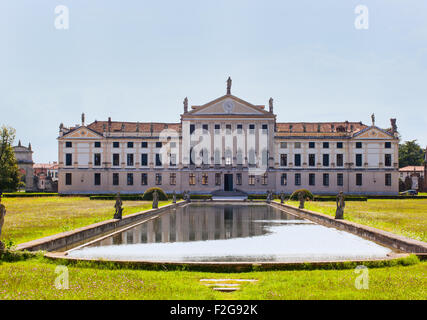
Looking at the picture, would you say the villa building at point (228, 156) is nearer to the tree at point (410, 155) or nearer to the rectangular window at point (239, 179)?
the rectangular window at point (239, 179)

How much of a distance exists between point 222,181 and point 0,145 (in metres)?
30.7

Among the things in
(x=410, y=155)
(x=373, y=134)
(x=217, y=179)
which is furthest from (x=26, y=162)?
(x=410, y=155)

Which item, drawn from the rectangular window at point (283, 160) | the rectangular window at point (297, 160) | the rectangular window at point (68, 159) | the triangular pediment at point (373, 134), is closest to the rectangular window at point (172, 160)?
the rectangular window at point (68, 159)

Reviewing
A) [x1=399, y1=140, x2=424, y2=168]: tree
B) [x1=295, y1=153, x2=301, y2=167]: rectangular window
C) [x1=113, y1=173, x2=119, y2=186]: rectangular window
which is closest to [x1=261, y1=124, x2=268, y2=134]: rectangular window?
[x1=295, y1=153, x2=301, y2=167]: rectangular window

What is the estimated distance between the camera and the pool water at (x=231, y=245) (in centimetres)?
1057

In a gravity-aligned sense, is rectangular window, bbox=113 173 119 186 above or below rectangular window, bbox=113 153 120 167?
below

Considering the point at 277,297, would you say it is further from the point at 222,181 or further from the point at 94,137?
the point at 94,137

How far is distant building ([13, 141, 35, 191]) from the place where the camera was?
73625mm

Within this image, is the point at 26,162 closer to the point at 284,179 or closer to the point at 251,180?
the point at 251,180

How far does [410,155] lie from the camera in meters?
92.4

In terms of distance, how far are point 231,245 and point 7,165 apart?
169 feet

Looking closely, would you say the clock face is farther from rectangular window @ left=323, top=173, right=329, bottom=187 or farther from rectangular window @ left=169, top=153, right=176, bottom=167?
rectangular window @ left=323, top=173, right=329, bottom=187

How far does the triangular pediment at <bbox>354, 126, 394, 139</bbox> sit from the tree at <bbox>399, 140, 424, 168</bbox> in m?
35.9

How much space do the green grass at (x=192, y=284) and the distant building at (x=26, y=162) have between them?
2777 inches
